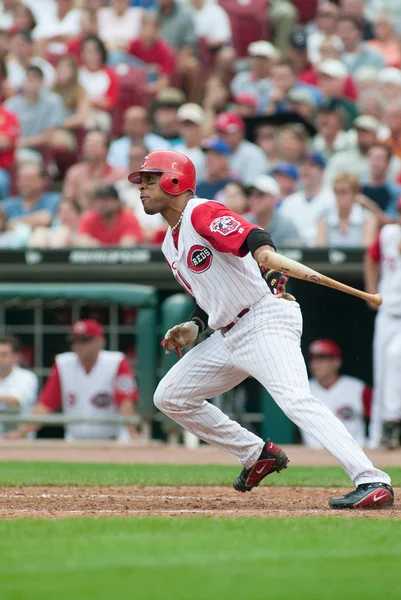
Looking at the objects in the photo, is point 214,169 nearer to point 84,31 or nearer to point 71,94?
point 71,94

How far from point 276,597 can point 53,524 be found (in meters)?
1.83

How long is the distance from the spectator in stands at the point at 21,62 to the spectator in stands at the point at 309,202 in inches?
182

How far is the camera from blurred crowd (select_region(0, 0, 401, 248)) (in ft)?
37.1

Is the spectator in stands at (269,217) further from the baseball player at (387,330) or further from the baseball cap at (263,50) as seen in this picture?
the baseball cap at (263,50)

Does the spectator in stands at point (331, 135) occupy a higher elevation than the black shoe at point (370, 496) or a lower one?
higher

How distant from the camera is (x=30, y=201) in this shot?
40.7 feet

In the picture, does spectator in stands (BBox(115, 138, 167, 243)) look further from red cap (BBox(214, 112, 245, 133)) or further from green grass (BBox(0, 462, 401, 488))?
green grass (BBox(0, 462, 401, 488))

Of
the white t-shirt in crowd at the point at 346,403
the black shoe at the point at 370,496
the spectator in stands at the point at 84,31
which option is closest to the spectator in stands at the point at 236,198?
the white t-shirt in crowd at the point at 346,403

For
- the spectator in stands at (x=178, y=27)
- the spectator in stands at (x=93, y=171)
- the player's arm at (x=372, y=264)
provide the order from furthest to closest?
the spectator in stands at (x=178, y=27) < the spectator in stands at (x=93, y=171) < the player's arm at (x=372, y=264)

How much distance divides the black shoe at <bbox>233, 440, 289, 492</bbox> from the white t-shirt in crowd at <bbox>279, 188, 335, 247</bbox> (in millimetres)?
4805

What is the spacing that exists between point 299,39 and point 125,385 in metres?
6.45

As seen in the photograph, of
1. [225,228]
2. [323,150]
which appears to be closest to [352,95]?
[323,150]

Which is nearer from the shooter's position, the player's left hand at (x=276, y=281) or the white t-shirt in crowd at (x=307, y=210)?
the player's left hand at (x=276, y=281)

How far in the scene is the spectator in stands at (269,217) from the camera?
35.5 ft
